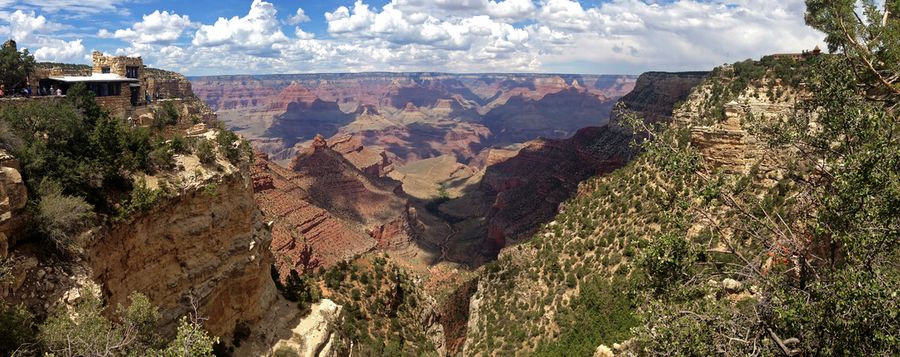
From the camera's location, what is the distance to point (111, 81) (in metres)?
30.5

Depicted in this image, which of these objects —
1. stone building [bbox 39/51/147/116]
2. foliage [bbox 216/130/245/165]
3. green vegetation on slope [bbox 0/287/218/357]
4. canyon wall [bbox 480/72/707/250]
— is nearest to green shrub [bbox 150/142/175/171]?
foliage [bbox 216/130/245/165]

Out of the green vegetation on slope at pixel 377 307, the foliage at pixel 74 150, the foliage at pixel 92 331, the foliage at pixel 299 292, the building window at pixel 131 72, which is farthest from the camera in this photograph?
the building window at pixel 131 72

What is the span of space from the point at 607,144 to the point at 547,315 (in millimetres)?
46392

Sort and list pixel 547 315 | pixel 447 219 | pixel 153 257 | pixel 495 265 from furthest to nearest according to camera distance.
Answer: pixel 447 219, pixel 495 265, pixel 547 315, pixel 153 257

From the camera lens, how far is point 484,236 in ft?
305

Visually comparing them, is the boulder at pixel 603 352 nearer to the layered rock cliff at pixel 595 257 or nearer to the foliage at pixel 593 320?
the layered rock cliff at pixel 595 257

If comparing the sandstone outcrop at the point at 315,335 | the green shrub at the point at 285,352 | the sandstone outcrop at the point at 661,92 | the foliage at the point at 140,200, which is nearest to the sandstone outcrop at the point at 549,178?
the sandstone outcrop at the point at 661,92

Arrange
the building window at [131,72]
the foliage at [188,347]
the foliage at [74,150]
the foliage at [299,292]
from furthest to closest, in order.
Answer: the building window at [131,72]
the foliage at [299,292]
the foliage at [74,150]
the foliage at [188,347]

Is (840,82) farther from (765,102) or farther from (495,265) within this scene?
(495,265)

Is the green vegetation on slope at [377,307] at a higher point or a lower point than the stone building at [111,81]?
lower

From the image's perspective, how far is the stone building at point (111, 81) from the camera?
2931 cm

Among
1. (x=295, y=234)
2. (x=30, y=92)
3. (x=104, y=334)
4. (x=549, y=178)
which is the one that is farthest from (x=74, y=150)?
(x=549, y=178)

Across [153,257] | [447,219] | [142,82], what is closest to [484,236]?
[447,219]

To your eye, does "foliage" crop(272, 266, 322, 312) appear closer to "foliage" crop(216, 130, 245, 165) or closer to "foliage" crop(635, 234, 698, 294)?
"foliage" crop(216, 130, 245, 165)
